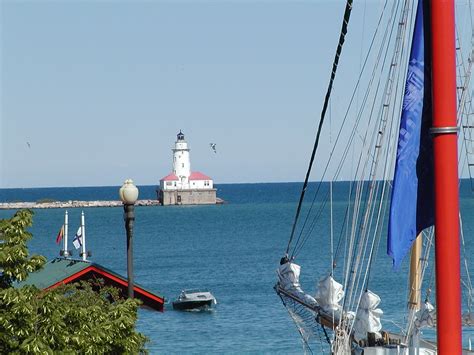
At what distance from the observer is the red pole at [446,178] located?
6.45 m

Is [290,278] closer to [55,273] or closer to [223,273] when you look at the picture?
[55,273]

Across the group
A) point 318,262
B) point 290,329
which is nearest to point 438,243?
point 290,329

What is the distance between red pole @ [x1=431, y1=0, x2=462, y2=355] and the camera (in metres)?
6.45

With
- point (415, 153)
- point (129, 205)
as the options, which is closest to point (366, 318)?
point (129, 205)

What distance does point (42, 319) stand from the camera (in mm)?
12977

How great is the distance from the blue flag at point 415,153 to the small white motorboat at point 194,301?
5629 centimetres

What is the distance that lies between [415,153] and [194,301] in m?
56.9

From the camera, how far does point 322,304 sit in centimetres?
2106

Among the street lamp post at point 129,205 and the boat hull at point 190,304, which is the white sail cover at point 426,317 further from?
the boat hull at point 190,304

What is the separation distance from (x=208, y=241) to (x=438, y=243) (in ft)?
425

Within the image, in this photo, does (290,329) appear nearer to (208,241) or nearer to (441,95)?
(441,95)

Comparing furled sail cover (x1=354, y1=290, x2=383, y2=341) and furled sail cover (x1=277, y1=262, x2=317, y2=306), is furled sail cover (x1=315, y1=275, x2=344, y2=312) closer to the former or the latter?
furled sail cover (x1=277, y1=262, x2=317, y2=306)

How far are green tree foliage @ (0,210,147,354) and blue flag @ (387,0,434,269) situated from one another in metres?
5.88

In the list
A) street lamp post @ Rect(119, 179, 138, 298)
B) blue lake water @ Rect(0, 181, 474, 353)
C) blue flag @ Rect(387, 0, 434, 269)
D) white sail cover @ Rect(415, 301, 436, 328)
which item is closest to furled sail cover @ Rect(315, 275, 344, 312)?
white sail cover @ Rect(415, 301, 436, 328)
